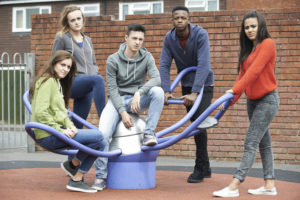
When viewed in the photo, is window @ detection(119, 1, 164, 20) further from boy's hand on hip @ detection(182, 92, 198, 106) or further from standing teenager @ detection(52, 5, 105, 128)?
boy's hand on hip @ detection(182, 92, 198, 106)

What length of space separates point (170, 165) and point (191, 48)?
240 centimetres

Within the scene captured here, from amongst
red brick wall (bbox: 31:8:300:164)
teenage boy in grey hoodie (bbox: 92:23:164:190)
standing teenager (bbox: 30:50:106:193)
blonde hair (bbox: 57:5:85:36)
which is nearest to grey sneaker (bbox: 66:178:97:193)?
standing teenager (bbox: 30:50:106:193)

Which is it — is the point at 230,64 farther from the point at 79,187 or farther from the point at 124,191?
the point at 79,187

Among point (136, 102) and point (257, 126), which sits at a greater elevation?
point (136, 102)

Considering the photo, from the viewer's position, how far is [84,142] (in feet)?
15.0

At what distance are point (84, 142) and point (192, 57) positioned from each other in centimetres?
159

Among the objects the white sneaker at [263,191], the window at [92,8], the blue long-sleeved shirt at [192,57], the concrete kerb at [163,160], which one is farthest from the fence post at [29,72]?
the window at [92,8]

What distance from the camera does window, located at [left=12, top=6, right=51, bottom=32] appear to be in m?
20.6

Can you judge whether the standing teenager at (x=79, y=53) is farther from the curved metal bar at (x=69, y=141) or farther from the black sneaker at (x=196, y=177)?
the black sneaker at (x=196, y=177)

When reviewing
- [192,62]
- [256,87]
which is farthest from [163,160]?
[256,87]

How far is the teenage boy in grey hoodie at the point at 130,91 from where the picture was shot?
482 centimetres

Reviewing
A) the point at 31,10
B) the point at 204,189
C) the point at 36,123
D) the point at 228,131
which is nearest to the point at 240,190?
the point at 204,189

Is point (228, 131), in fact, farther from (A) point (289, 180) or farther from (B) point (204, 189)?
(B) point (204, 189)

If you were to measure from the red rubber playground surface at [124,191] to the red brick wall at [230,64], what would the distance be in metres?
2.03
